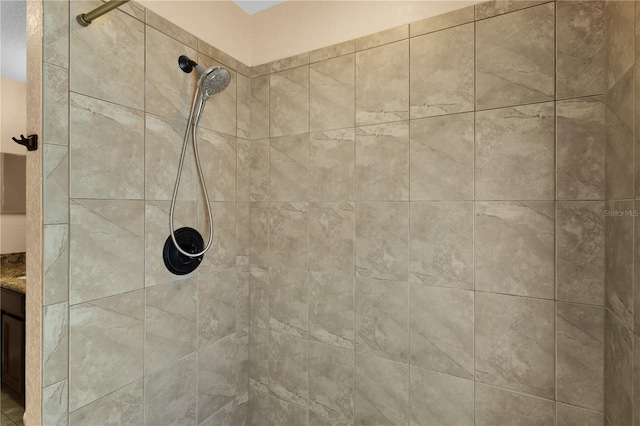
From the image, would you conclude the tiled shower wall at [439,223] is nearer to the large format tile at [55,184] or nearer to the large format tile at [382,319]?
the large format tile at [382,319]

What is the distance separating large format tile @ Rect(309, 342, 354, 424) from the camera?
1.35 metres

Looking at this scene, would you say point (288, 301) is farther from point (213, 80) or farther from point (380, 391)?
point (213, 80)

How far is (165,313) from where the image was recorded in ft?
4.04

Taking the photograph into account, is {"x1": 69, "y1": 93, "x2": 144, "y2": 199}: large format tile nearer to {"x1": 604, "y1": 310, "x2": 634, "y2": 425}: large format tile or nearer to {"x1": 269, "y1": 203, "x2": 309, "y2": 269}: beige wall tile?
{"x1": 269, "y1": 203, "x2": 309, "y2": 269}: beige wall tile

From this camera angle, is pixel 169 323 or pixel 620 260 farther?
pixel 169 323

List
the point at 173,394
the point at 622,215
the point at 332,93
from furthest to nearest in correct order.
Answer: the point at 332,93
the point at 173,394
the point at 622,215

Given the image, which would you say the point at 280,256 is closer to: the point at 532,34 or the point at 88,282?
the point at 88,282

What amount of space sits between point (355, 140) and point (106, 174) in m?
0.98

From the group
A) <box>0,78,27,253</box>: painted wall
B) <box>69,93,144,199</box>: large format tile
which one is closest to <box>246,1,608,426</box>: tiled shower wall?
<box>69,93,144,199</box>: large format tile

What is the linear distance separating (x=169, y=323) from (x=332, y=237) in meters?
0.80

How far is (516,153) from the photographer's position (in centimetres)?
104

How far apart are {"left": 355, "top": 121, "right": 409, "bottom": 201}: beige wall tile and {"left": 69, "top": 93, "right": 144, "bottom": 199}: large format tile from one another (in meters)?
0.90

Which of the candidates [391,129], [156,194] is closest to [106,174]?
[156,194]

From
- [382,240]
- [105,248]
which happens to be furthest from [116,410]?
[382,240]
